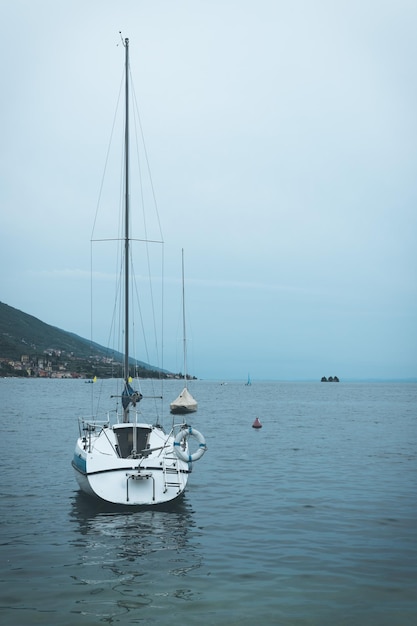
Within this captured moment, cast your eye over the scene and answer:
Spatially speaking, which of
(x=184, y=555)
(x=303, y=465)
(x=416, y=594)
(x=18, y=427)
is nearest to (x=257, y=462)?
(x=303, y=465)

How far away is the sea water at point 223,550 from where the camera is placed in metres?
10.4

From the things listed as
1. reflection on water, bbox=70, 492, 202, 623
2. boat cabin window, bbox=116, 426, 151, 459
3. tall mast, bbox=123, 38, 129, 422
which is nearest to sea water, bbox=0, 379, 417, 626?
reflection on water, bbox=70, 492, 202, 623

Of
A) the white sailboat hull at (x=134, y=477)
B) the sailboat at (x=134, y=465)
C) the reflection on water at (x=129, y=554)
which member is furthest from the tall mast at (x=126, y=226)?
the reflection on water at (x=129, y=554)

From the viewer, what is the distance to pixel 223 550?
46.5ft

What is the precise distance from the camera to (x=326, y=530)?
16109 millimetres

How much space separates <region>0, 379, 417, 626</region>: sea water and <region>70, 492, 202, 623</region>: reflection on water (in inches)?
1.5

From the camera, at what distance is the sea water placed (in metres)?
10.4

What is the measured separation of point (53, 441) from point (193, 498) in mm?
19066

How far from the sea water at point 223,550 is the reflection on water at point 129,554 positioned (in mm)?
39

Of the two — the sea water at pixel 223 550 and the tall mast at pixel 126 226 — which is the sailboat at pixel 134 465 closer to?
the sea water at pixel 223 550

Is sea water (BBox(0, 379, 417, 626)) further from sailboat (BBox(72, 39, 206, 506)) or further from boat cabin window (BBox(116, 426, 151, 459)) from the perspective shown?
boat cabin window (BBox(116, 426, 151, 459))

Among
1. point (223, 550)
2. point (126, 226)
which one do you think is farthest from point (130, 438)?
point (126, 226)

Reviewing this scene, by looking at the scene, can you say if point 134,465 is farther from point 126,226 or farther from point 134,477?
point 126,226

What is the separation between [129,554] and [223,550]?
2141 mm
